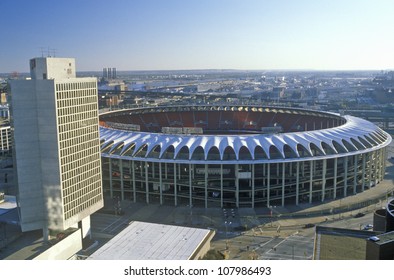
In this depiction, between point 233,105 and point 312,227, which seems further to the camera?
point 233,105

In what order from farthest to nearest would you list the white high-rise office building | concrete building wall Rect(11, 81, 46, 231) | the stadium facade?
the stadium facade < the white high-rise office building < concrete building wall Rect(11, 81, 46, 231)

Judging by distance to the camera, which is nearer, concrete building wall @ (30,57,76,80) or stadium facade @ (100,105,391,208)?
concrete building wall @ (30,57,76,80)

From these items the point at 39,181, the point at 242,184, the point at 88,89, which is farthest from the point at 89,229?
the point at 242,184

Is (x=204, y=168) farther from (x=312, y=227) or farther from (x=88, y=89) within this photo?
(x=88, y=89)

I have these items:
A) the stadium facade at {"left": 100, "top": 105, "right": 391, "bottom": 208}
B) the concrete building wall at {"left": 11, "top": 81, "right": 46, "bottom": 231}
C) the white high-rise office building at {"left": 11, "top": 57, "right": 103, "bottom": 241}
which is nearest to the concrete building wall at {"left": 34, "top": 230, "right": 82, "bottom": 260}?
the white high-rise office building at {"left": 11, "top": 57, "right": 103, "bottom": 241}

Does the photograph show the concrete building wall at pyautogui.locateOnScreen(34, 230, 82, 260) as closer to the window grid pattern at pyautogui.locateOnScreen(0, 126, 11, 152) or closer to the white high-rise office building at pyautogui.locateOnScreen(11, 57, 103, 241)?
the white high-rise office building at pyautogui.locateOnScreen(11, 57, 103, 241)

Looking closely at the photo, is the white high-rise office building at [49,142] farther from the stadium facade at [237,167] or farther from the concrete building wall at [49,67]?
the stadium facade at [237,167]
